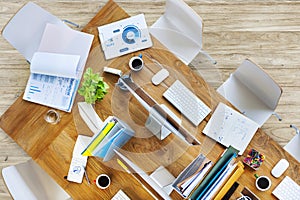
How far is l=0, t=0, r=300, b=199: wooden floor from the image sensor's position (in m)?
3.63

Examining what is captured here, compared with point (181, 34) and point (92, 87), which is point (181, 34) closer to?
point (181, 34)

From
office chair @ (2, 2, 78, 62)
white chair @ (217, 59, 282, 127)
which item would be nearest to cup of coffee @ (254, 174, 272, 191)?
white chair @ (217, 59, 282, 127)

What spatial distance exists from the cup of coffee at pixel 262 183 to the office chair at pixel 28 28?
158 cm

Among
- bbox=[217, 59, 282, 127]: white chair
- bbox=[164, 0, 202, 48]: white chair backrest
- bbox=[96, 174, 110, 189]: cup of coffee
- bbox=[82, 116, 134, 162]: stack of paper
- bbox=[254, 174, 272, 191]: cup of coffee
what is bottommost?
bbox=[96, 174, 110, 189]: cup of coffee

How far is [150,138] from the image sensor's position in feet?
8.63

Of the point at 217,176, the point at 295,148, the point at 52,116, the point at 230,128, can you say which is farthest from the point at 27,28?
the point at 295,148

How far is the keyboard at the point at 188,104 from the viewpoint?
268 centimetres

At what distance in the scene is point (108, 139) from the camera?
2.45 m

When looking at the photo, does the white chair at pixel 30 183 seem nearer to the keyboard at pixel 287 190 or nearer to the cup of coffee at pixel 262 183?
the cup of coffee at pixel 262 183

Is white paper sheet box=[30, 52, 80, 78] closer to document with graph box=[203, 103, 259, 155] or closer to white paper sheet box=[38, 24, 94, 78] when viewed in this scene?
white paper sheet box=[38, 24, 94, 78]

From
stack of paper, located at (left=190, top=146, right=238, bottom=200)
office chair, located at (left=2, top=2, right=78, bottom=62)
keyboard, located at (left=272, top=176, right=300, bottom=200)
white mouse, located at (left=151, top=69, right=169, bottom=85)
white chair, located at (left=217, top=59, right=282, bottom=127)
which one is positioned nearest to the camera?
stack of paper, located at (left=190, top=146, right=238, bottom=200)

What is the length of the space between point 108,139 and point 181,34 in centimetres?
98

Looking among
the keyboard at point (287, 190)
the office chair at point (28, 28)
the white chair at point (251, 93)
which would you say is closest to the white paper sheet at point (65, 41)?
the office chair at point (28, 28)

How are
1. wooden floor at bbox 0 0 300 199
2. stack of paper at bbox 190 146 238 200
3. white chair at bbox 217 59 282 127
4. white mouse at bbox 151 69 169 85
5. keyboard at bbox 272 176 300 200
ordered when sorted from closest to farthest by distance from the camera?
stack of paper at bbox 190 146 238 200 → keyboard at bbox 272 176 300 200 → white mouse at bbox 151 69 169 85 → white chair at bbox 217 59 282 127 → wooden floor at bbox 0 0 300 199
